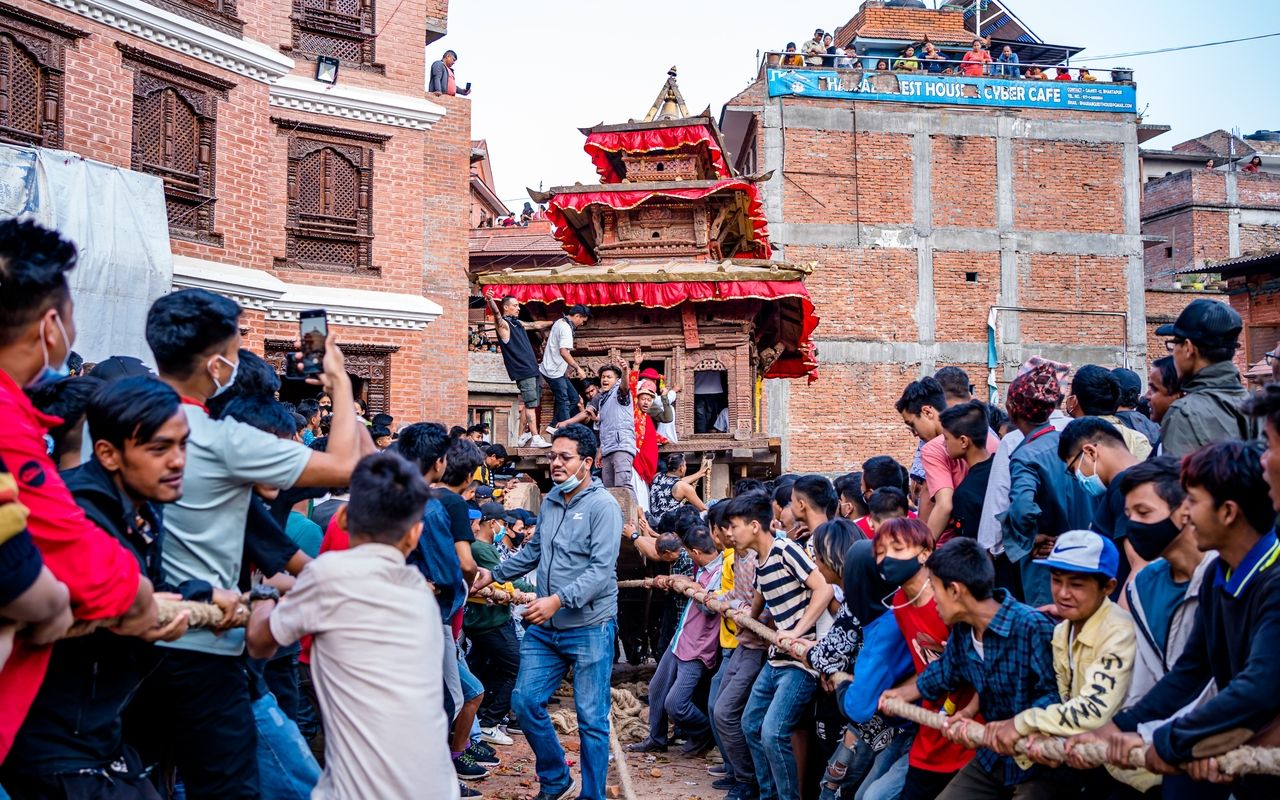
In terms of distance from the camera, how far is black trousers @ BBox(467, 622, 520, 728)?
9391 millimetres

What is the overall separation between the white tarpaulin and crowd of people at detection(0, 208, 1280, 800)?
8729 millimetres

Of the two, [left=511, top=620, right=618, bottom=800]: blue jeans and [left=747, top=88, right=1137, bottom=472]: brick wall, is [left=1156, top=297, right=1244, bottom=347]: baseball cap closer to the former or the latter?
[left=511, top=620, right=618, bottom=800]: blue jeans

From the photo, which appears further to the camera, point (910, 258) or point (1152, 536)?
point (910, 258)

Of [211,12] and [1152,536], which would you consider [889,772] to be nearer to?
[1152,536]

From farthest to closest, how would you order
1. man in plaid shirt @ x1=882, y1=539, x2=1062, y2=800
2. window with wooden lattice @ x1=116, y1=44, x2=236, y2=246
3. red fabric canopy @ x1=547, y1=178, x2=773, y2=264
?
red fabric canopy @ x1=547, y1=178, x2=773, y2=264 < window with wooden lattice @ x1=116, y1=44, x2=236, y2=246 < man in plaid shirt @ x1=882, y1=539, x2=1062, y2=800

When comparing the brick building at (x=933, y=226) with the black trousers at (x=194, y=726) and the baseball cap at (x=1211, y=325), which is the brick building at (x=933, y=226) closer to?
the baseball cap at (x=1211, y=325)

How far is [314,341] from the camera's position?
15.3 ft

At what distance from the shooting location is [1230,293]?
32.6 meters

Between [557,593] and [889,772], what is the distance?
2461 millimetres

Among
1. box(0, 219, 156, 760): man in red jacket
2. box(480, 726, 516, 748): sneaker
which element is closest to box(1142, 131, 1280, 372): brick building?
box(480, 726, 516, 748): sneaker

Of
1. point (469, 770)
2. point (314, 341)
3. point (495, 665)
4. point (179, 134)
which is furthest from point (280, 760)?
point (179, 134)

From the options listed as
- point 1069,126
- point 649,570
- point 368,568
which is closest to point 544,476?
A: point 649,570

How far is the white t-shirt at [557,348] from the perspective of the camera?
617 inches

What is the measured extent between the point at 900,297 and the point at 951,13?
1138 centimetres
